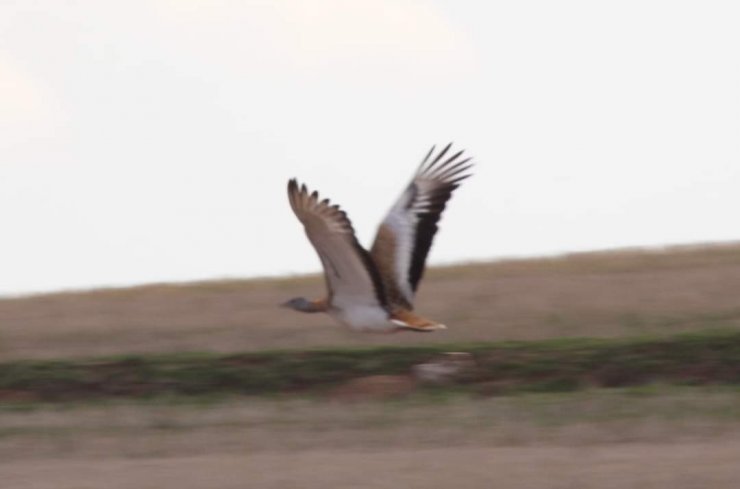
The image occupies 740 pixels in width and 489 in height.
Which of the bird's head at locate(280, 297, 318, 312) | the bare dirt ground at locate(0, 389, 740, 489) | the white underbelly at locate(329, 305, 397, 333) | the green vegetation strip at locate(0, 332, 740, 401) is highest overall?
the bird's head at locate(280, 297, 318, 312)

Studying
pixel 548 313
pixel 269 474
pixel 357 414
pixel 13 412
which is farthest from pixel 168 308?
pixel 269 474

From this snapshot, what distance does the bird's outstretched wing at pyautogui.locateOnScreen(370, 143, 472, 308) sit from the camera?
45.5 feet

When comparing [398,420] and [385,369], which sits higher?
[385,369]

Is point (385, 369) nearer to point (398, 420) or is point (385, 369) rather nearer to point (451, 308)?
point (398, 420)

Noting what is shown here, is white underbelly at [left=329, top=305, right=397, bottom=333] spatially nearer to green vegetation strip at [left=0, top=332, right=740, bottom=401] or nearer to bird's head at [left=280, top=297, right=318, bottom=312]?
bird's head at [left=280, top=297, right=318, bottom=312]

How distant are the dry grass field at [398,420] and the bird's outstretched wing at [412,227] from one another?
3.32ft

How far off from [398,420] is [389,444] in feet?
3.80

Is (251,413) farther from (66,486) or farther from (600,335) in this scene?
(600,335)

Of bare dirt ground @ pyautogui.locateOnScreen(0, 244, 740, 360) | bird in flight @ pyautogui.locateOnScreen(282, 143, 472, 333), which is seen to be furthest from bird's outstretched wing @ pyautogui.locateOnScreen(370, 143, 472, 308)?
bare dirt ground @ pyautogui.locateOnScreen(0, 244, 740, 360)

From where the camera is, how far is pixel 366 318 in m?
14.4

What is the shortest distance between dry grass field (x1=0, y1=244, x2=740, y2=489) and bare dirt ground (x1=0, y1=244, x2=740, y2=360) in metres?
0.05

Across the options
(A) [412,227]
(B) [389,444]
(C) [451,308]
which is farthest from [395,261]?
(C) [451,308]

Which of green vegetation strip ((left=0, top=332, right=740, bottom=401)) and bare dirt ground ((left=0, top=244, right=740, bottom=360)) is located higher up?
bare dirt ground ((left=0, top=244, right=740, bottom=360))

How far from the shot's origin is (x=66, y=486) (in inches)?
388
